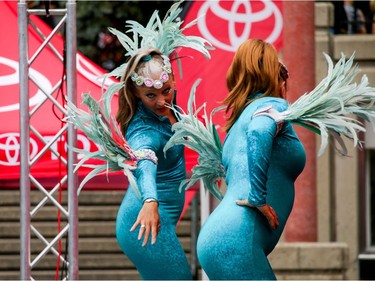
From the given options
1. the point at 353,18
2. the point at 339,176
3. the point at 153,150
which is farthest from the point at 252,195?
the point at 353,18

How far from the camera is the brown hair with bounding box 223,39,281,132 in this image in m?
6.35

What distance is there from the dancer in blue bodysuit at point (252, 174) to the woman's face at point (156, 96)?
1.63 feet

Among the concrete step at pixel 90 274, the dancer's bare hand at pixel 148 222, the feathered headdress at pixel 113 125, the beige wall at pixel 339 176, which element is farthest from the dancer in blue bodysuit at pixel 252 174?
the concrete step at pixel 90 274

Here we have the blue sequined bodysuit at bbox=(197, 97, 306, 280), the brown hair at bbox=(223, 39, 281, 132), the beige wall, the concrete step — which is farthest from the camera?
the concrete step

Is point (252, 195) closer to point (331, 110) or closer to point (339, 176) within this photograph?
point (331, 110)

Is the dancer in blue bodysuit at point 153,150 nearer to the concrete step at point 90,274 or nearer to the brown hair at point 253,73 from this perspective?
the brown hair at point 253,73

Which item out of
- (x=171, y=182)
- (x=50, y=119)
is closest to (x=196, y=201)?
(x=50, y=119)

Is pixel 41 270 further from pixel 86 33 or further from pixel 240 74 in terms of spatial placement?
pixel 240 74

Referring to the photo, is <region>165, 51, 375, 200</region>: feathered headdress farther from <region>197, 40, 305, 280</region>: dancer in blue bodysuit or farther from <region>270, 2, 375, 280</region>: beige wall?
<region>270, 2, 375, 280</region>: beige wall

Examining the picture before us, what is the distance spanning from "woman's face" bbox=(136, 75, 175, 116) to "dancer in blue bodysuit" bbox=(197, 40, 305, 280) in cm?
50

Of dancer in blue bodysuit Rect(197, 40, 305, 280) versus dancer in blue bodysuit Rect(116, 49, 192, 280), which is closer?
dancer in blue bodysuit Rect(197, 40, 305, 280)

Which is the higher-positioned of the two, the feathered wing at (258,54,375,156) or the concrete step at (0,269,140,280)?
the feathered wing at (258,54,375,156)

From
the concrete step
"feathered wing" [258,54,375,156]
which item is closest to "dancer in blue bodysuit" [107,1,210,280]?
"feathered wing" [258,54,375,156]

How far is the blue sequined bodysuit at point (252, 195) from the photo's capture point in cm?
613
